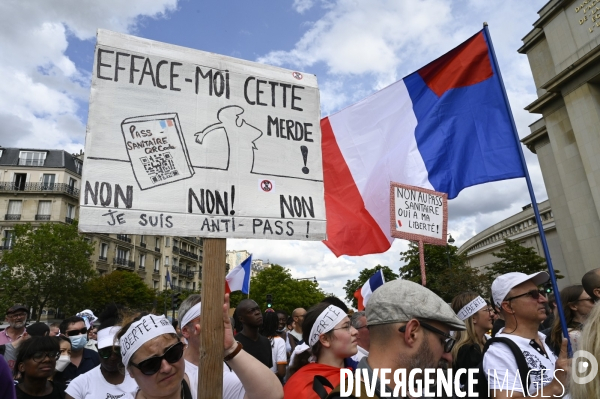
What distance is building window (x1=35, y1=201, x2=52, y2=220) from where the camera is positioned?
151ft

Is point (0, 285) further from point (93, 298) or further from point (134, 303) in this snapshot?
point (134, 303)

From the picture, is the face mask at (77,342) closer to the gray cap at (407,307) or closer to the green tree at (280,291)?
the gray cap at (407,307)

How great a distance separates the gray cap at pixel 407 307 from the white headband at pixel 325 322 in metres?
1.34

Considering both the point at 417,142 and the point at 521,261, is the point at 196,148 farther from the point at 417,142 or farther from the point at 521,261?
the point at 521,261

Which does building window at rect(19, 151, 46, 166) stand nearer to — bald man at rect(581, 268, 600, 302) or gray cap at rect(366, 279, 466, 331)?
bald man at rect(581, 268, 600, 302)

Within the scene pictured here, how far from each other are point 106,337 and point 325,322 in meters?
2.13

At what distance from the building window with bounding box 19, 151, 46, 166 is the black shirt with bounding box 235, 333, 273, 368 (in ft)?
174

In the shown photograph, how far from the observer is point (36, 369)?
152 inches

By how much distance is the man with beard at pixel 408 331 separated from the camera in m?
1.97

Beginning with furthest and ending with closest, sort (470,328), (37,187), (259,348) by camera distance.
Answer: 1. (37,187)
2. (259,348)
3. (470,328)

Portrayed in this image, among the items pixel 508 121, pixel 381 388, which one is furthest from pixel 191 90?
pixel 508 121

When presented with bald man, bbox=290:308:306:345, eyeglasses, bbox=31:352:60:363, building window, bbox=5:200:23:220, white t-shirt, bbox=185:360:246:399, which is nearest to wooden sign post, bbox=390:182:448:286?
white t-shirt, bbox=185:360:246:399

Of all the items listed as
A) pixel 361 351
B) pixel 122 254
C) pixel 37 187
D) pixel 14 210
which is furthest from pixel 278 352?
pixel 122 254

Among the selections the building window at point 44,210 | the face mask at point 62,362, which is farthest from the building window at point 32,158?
the face mask at point 62,362
